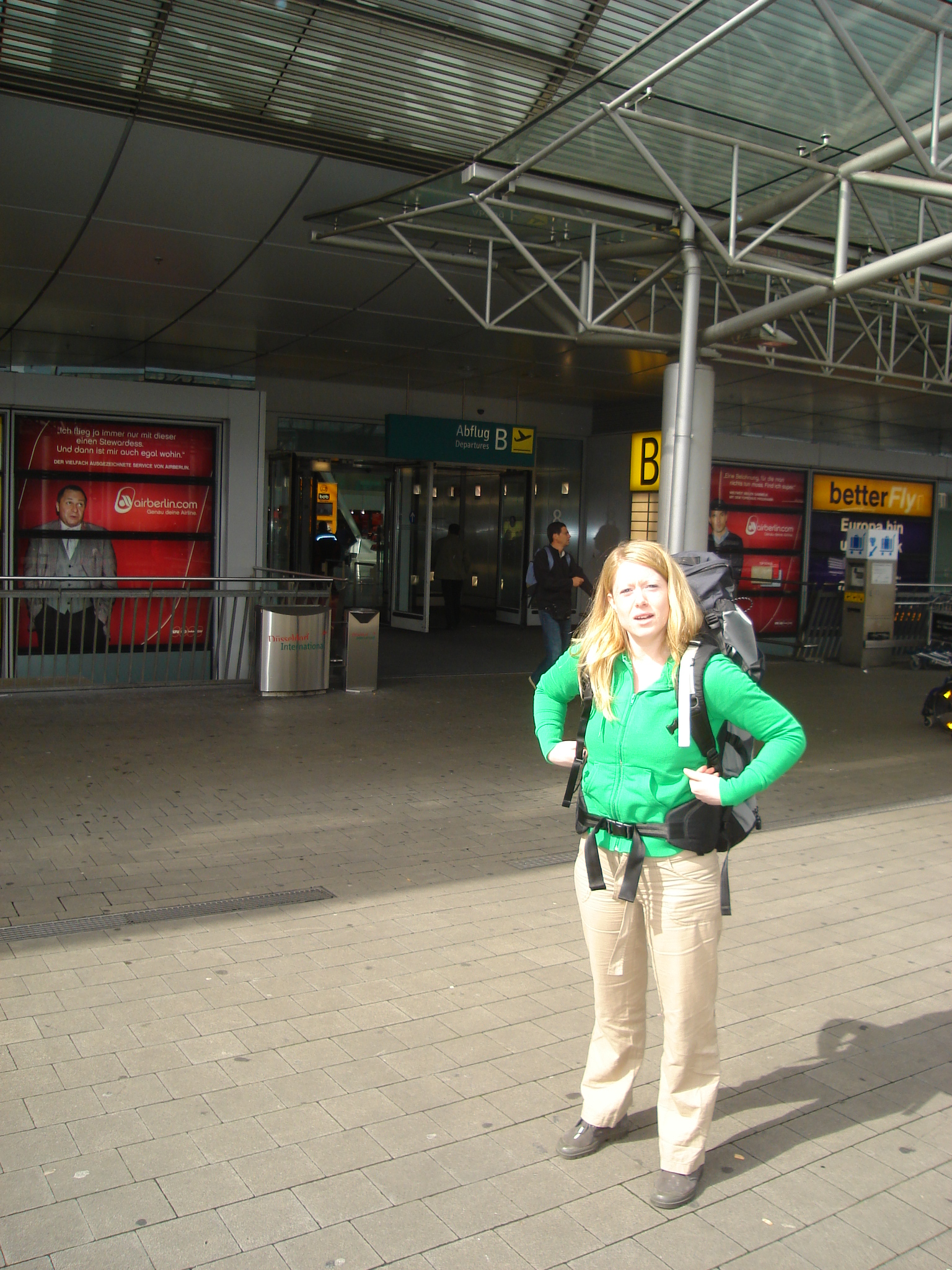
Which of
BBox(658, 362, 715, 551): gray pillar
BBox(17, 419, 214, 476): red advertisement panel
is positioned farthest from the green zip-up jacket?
BBox(17, 419, 214, 476): red advertisement panel

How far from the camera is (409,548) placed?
63.0 ft

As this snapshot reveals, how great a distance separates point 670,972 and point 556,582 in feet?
27.4

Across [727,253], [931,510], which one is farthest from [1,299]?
[931,510]

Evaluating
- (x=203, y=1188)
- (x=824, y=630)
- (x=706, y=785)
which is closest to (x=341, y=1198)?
(x=203, y=1188)

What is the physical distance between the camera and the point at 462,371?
16.4m

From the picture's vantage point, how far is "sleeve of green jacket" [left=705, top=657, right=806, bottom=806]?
276 cm

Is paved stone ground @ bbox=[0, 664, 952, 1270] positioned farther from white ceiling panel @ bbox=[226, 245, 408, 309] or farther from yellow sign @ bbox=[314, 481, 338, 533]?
yellow sign @ bbox=[314, 481, 338, 533]

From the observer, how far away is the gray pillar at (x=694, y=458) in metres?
10.0

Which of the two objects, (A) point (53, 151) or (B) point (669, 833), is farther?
(A) point (53, 151)

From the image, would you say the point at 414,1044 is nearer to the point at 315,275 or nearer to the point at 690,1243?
the point at 690,1243

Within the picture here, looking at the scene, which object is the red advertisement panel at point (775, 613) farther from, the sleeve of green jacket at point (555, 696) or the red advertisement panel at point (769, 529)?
the sleeve of green jacket at point (555, 696)

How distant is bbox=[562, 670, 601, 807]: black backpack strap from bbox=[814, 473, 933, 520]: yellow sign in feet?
54.1

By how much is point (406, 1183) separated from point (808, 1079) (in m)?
1.50

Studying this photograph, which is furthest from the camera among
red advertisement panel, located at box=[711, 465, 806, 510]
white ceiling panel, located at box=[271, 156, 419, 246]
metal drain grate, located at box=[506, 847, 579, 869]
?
red advertisement panel, located at box=[711, 465, 806, 510]
